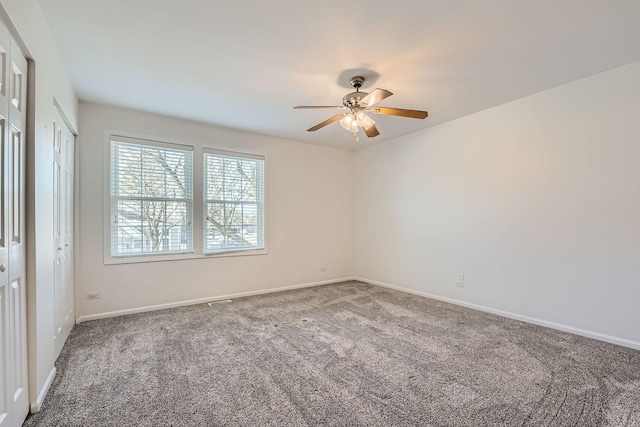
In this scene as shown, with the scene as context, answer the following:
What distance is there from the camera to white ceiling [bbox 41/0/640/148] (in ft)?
6.26

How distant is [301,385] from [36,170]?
2157 mm

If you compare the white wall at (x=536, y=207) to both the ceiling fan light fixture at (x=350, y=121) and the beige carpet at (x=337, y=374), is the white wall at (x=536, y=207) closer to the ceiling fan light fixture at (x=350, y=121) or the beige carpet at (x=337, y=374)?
the beige carpet at (x=337, y=374)

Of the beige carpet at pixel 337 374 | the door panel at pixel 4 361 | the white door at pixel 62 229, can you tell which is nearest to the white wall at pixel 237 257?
the white door at pixel 62 229

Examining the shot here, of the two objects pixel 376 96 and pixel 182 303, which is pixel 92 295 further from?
pixel 376 96

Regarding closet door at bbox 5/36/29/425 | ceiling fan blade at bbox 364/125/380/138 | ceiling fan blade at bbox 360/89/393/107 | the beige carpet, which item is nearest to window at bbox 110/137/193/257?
the beige carpet

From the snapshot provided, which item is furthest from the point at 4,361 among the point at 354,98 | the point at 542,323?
the point at 542,323

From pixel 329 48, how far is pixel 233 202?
2720 mm

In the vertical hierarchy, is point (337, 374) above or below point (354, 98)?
below

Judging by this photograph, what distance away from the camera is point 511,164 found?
340 centimetres

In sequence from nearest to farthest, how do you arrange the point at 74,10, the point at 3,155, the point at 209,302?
1. the point at 3,155
2. the point at 74,10
3. the point at 209,302

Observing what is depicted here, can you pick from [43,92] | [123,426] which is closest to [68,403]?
[123,426]

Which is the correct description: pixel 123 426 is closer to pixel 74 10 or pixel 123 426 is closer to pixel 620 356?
pixel 74 10

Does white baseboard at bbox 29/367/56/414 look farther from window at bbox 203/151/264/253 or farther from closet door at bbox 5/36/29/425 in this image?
window at bbox 203/151/264/253

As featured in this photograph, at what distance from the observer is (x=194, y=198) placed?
403 cm
